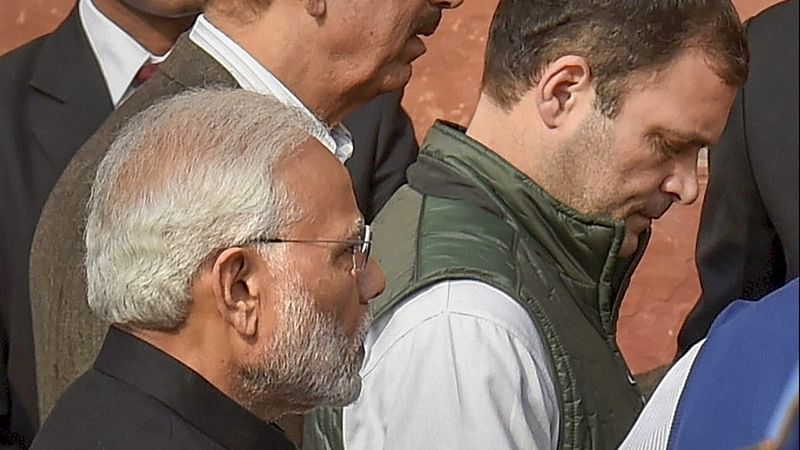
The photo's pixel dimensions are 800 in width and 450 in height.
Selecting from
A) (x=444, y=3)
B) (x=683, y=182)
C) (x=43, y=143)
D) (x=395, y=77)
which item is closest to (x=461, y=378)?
(x=683, y=182)

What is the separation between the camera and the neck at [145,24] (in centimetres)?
255

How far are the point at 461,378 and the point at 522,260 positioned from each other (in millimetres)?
188

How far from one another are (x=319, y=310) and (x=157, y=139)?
0.23 m

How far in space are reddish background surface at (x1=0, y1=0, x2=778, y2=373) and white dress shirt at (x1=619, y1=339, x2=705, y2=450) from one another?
2.17 metres

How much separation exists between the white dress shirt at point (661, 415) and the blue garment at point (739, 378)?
0.45 ft

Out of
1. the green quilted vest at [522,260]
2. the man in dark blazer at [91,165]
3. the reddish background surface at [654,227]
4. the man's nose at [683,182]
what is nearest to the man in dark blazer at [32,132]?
the man in dark blazer at [91,165]

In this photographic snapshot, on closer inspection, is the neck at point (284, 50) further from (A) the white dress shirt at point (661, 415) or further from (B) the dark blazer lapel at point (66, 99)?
(A) the white dress shirt at point (661, 415)

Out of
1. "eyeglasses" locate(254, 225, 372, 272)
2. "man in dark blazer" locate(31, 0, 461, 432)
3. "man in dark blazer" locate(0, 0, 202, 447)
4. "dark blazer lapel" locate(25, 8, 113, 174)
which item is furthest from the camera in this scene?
"dark blazer lapel" locate(25, 8, 113, 174)

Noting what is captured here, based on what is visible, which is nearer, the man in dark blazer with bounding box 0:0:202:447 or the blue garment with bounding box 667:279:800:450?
the blue garment with bounding box 667:279:800:450

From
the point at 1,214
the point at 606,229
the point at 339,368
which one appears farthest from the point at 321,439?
the point at 1,214

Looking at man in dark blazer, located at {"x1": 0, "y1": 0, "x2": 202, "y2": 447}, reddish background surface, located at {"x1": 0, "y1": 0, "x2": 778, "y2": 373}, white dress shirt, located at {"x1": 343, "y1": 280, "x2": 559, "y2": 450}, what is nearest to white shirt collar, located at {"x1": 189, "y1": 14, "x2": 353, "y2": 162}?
white dress shirt, located at {"x1": 343, "y1": 280, "x2": 559, "y2": 450}

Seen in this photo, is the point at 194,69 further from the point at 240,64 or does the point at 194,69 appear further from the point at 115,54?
the point at 115,54

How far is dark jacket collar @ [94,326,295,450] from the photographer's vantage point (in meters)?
1.46

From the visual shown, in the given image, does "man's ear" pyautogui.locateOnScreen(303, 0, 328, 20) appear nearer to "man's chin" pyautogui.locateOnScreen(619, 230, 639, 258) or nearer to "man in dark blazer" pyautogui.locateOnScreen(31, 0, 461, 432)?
"man in dark blazer" pyautogui.locateOnScreen(31, 0, 461, 432)
